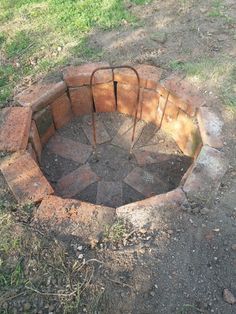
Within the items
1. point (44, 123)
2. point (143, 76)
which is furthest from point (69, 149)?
point (143, 76)

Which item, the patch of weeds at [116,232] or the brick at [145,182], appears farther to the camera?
the brick at [145,182]

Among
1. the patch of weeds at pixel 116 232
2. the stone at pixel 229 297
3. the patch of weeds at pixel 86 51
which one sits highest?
the patch of weeds at pixel 86 51

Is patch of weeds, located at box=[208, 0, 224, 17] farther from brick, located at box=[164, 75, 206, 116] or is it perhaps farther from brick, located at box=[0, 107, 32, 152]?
brick, located at box=[0, 107, 32, 152]

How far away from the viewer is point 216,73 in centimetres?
398

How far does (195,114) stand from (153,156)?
0.70 m

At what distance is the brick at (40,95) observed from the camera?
377 centimetres

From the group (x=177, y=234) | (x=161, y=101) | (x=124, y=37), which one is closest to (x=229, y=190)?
(x=177, y=234)

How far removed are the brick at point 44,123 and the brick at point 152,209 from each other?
1483 millimetres

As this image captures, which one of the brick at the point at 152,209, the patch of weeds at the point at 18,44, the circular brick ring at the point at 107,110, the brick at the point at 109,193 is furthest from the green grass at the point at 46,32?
the brick at the point at 152,209

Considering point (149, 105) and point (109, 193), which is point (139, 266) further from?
point (149, 105)

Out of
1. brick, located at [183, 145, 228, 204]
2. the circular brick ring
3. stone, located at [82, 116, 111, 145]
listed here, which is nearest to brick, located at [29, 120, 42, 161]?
the circular brick ring

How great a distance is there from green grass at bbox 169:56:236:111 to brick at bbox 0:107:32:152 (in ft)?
5.66

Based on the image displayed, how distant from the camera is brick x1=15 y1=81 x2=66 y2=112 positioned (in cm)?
377

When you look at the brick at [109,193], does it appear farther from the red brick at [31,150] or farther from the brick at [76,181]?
the red brick at [31,150]
